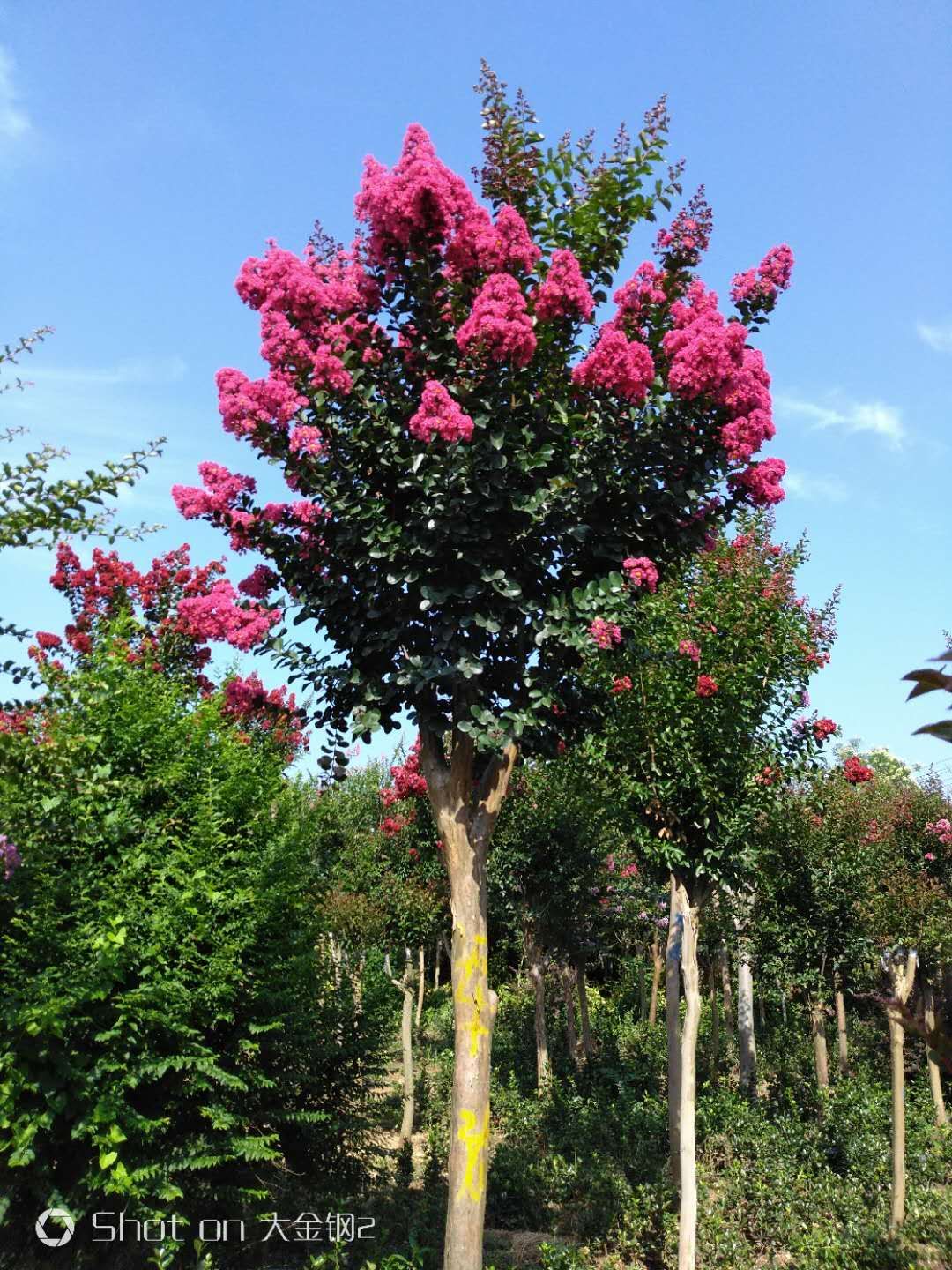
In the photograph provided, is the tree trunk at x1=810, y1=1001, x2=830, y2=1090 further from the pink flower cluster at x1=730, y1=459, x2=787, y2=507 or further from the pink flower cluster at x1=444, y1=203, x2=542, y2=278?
the pink flower cluster at x1=444, y1=203, x2=542, y2=278

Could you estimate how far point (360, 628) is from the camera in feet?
20.8

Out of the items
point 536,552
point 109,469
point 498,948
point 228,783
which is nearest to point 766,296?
point 536,552

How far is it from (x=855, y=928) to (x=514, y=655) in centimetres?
1015

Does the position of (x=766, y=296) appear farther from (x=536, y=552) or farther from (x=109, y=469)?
(x=109, y=469)

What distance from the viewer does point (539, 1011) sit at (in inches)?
645

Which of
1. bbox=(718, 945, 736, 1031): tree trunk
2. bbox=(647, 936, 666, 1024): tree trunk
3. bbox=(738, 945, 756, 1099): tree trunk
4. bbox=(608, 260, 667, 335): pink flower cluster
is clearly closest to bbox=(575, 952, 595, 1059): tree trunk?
bbox=(718, 945, 736, 1031): tree trunk

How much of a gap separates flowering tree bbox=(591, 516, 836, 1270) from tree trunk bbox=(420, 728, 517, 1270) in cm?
208

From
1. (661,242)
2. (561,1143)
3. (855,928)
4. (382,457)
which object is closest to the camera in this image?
(382,457)

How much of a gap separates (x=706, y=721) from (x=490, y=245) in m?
4.70

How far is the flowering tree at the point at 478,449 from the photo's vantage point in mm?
5801

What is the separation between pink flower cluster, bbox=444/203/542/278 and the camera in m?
5.92

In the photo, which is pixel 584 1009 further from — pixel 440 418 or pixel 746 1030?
pixel 440 418

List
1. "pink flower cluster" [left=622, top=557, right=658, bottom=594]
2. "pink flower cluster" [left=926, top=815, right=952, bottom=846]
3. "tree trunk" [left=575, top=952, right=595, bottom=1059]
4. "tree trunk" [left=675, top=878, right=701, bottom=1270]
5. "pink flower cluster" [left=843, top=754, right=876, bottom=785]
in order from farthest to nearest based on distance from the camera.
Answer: "tree trunk" [left=575, top=952, right=595, bottom=1059], "pink flower cluster" [left=926, top=815, right=952, bottom=846], "pink flower cluster" [left=843, top=754, right=876, bottom=785], "tree trunk" [left=675, top=878, right=701, bottom=1270], "pink flower cluster" [left=622, top=557, right=658, bottom=594]

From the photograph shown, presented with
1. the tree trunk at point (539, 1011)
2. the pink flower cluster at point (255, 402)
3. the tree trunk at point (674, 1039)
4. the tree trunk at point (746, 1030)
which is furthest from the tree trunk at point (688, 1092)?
the tree trunk at point (539, 1011)
